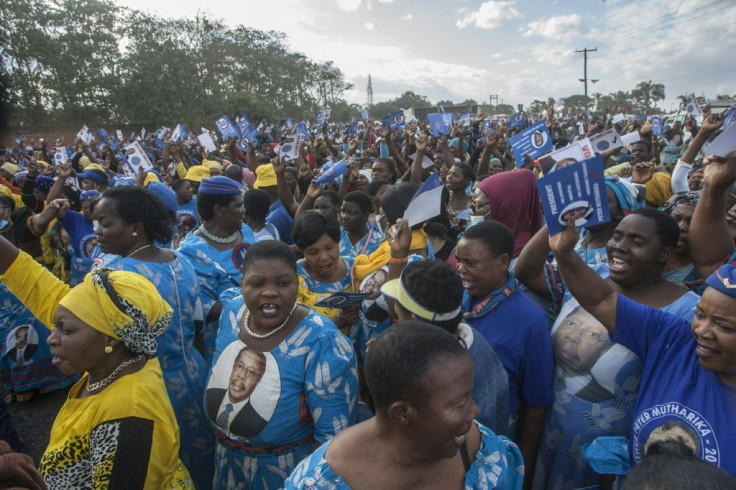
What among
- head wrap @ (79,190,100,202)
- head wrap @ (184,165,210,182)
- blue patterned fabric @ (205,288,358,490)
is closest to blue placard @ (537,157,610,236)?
blue patterned fabric @ (205,288,358,490)

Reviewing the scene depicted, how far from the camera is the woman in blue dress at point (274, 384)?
197 cm

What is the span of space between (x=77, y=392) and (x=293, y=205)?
354 centimetres

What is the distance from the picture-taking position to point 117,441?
5.55 feet

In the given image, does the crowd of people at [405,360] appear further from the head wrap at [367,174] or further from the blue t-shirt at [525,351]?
the head wrap at [367,174]

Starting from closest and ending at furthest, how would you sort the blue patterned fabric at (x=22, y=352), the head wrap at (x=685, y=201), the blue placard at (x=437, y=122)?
1. the head wrap at (x=685, y=201)
2. the blue patterned fabric at (x=22, y=352)
3. the blue placard at (x=437, y=122)

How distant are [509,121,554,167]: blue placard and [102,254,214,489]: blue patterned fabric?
4.19 m

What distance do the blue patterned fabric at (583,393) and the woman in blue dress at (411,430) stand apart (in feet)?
2.91

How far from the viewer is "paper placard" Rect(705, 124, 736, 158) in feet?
6.99

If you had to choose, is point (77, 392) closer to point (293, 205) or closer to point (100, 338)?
point (100, 338)

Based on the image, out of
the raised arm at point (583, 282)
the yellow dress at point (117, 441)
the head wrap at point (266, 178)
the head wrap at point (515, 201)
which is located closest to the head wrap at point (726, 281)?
the raised arm at point (583, 282)

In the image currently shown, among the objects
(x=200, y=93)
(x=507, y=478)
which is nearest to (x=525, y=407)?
(x=507, y=478)

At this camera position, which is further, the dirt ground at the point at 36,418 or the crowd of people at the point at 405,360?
the dirt ground at the point at 36,418

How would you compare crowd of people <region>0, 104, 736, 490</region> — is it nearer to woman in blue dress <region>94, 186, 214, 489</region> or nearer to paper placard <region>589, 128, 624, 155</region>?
woman in blue dress <region>94, 186, 214, 489</region>

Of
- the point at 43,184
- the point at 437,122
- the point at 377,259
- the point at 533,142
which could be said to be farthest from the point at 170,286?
the point at 437,122
